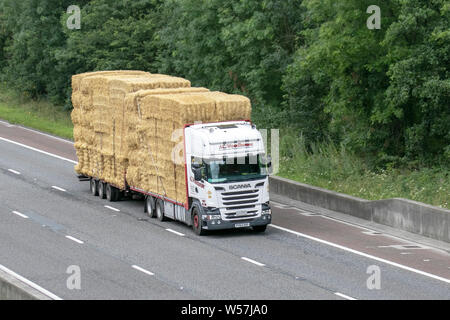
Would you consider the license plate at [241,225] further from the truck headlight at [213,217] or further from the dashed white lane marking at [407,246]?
the dashed white lane marking at [407,246]

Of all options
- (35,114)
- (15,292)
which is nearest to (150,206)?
(15,292)

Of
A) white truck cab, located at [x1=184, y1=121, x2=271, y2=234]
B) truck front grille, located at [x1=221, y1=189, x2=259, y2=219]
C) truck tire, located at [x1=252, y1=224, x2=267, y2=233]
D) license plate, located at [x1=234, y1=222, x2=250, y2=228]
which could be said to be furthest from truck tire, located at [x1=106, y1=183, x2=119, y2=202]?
license plate, located at [x1=234, y1=222, x2=250, y2=228]

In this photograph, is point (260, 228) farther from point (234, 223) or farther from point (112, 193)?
point (112, 193)

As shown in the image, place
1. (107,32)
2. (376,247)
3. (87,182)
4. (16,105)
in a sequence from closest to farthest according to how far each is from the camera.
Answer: (376,247)
(87,182)
(107,32)
(16,105)

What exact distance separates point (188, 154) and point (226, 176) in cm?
126

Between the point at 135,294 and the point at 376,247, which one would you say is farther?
the point at 376,247

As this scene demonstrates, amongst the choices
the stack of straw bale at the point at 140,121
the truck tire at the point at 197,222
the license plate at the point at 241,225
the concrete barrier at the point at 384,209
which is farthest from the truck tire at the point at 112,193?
the license plate at the point at 241,225

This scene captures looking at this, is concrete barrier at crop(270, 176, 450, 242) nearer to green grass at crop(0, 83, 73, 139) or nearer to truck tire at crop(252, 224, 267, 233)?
truck tire at crop(252, 224, 267, 233)

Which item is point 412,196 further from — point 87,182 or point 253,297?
point 87,182

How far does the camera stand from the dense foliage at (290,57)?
31.3m

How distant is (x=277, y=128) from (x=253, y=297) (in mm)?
21731

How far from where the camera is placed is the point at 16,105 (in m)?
63.2

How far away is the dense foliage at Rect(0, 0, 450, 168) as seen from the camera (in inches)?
1233

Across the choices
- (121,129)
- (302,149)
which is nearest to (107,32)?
(302,149)
